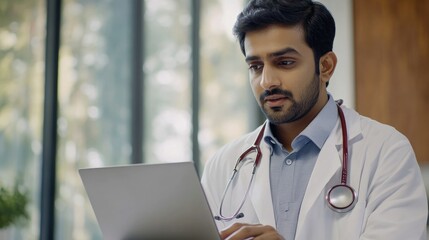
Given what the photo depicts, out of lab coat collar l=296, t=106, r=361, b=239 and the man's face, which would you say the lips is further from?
lab coat collar l=296, t=106, r=361, b=239

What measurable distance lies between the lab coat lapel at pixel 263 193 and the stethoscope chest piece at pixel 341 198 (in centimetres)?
15

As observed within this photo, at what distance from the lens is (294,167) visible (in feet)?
5.60

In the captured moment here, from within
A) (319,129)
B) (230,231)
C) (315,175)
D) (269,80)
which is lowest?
(230,231)

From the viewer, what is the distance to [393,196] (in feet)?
5.03

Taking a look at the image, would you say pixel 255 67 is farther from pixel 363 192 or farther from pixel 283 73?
pixel 363 192

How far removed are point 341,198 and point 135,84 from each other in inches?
88.4

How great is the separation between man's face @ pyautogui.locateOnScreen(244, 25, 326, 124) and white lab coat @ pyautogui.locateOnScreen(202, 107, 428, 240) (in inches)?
4.7

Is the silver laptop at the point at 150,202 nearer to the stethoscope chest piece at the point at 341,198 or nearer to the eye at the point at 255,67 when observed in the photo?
the stethoscope chest piece at the point at 341,198

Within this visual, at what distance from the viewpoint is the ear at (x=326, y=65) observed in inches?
69.9

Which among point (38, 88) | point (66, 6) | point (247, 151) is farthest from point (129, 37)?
point (247, 151)

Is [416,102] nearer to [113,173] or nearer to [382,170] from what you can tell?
[382,170]

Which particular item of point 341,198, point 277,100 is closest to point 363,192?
point 341,198

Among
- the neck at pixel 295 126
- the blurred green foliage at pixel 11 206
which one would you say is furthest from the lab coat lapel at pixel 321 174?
the blurred green foliage at pixel 11 206

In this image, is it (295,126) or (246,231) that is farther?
(295,126)
